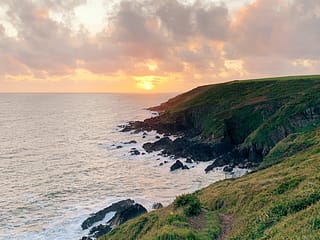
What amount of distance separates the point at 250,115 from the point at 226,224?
57131 mm

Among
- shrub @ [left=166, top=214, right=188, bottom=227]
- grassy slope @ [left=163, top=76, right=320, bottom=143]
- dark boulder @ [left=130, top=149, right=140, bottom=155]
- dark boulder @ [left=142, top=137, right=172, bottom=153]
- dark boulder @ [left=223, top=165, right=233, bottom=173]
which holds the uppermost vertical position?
grassy slope @ [left=163, top=76, right=320, bottom=143]

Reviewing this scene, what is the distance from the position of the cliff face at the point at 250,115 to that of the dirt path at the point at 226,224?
36.5m

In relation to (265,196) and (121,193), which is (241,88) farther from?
(265,196)

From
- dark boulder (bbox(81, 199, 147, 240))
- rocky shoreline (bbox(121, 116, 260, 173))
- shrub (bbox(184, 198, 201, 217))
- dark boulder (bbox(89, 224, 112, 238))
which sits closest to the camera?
shrub (bbox(184, 198, 201, 217))

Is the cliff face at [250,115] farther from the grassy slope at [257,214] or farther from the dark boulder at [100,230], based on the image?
the dark boulder at [100,230]

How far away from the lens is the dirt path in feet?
63.8

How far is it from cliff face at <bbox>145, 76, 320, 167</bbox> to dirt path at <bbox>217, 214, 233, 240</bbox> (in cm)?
3650

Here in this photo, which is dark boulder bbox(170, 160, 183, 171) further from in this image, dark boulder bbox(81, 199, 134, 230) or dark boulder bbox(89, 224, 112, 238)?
dark boulder bbox(89, 224, 112, 238)

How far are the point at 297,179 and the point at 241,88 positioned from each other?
8454 centimetres

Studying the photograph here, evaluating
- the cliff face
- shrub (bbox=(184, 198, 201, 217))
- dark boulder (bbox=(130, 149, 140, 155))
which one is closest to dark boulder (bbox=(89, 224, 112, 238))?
shrub (bbox=(184, 198, 201, 217))

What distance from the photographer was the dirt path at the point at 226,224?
766 inches

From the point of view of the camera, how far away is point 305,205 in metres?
18.4

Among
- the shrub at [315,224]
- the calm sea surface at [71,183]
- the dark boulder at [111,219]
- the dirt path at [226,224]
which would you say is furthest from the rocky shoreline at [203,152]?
the shrub at [315,224]

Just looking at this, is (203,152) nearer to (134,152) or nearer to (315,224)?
(134,152)
